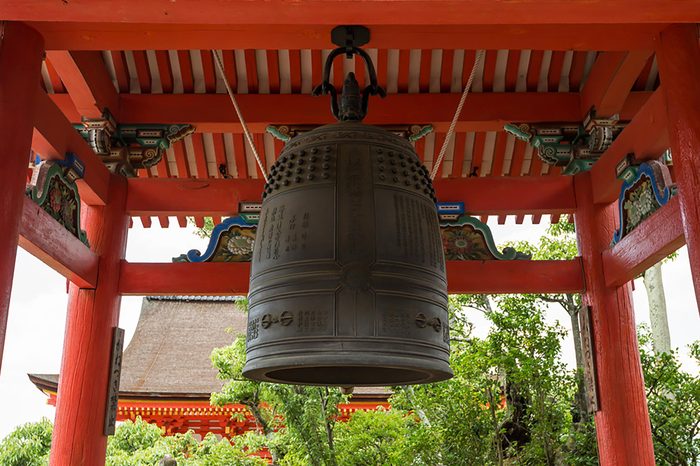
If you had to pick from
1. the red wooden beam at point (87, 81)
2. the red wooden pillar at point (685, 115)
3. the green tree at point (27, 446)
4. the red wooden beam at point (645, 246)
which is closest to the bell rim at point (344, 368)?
the red wooden pillar at point (685, 115)

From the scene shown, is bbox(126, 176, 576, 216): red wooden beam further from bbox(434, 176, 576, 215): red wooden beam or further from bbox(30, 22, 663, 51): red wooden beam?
bbox(30, 22, 663, 51): red wooden beam

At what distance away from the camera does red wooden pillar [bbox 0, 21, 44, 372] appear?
283cm

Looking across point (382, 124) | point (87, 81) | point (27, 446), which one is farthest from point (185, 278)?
point (27, 446)

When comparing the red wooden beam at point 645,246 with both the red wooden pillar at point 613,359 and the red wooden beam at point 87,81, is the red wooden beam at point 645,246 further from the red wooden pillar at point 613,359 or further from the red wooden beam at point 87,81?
the red wooden beam at point 87,81

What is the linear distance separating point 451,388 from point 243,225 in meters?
2.74

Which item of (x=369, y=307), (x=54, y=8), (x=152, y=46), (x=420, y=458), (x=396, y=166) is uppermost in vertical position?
(x=152, y=46)

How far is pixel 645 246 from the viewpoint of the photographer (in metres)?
3.83

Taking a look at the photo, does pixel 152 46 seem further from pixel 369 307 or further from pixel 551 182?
pixel 551 182

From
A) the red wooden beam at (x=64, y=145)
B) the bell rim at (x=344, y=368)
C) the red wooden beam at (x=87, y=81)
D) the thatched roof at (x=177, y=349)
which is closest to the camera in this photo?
the bell rim at (x=344, y=368)

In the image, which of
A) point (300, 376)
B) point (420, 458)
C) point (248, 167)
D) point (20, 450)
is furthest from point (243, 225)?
point (20, 450)

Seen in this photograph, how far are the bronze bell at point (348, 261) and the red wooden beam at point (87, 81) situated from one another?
6.74 feet

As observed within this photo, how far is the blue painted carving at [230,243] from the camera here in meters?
4.79

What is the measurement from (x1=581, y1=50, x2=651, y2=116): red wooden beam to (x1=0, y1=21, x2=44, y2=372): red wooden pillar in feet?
11.2

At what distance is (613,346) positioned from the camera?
14.0 feet
